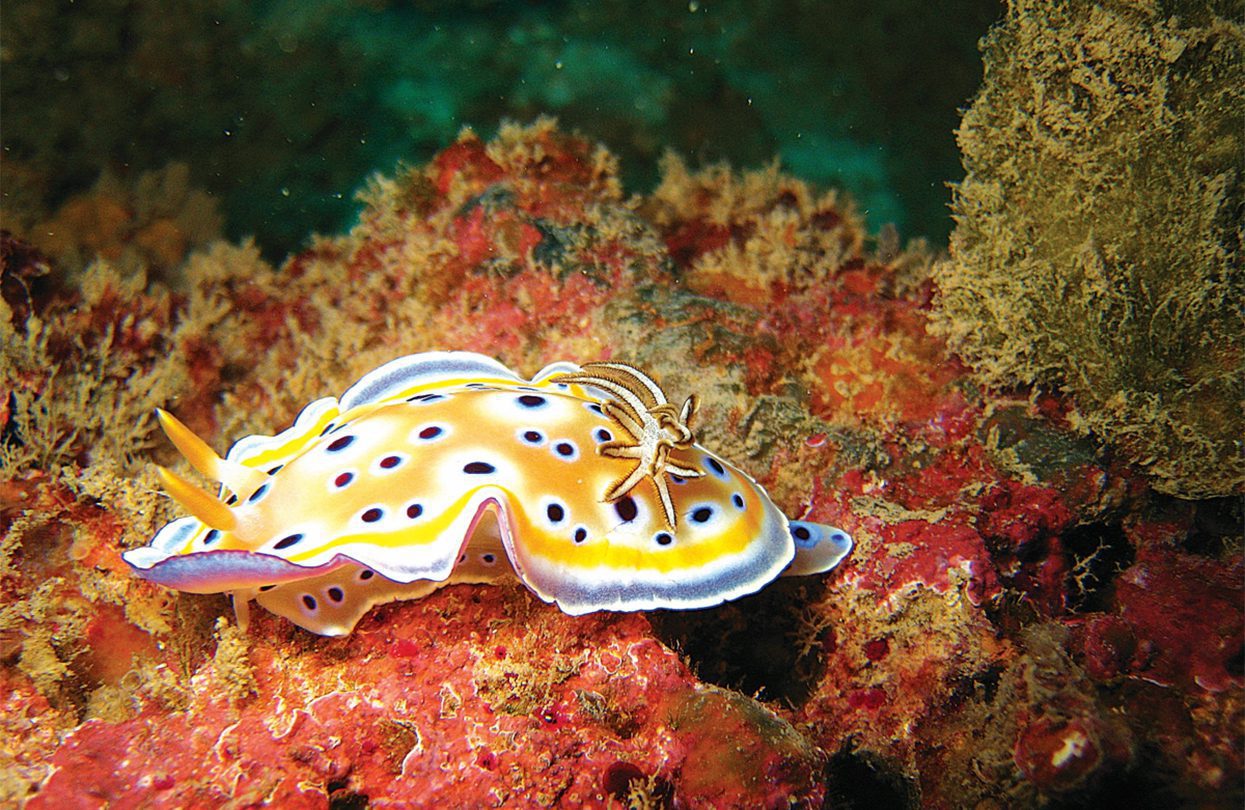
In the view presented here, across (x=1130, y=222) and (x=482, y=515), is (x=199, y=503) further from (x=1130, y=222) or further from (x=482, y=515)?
(x=1130, y=222)

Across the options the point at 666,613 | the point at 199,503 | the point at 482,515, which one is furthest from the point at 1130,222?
the point at 199,503

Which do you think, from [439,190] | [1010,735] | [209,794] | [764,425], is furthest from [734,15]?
[209,794]

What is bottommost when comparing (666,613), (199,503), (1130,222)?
(666,613)

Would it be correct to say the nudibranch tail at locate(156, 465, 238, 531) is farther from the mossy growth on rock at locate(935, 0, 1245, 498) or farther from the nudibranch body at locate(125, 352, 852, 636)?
the mossy growth on rock at locate(935, 0, 1245, 498)

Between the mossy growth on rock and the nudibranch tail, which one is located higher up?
the mossy growth on rock

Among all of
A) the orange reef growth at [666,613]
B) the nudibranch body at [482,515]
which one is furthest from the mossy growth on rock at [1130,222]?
the nudibranch body at [482,515]

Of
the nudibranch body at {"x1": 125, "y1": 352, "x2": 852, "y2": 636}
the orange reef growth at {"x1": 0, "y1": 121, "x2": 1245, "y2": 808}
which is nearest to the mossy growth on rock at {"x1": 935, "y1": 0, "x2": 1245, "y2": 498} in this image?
the orange reef growth at {"x1": 0, "y1": 121, "x2": 1245, "y2": 808}

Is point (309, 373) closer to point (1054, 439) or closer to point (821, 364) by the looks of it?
point (821, 364)

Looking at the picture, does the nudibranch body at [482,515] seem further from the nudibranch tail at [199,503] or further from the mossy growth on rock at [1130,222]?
the mossy growth on rock at [1130,222]
